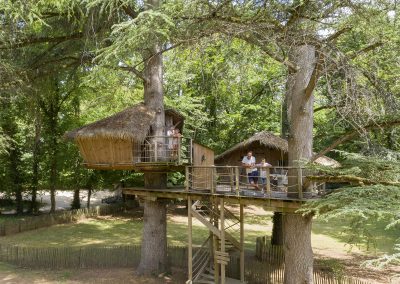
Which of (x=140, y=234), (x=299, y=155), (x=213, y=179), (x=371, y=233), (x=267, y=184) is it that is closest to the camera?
(x=267, y=184)

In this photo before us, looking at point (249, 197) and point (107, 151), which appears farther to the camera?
point (107, 151)

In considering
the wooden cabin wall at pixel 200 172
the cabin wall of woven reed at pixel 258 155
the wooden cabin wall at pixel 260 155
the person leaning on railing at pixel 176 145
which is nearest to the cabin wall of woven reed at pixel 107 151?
the person leaning on railing at pixel 176 145

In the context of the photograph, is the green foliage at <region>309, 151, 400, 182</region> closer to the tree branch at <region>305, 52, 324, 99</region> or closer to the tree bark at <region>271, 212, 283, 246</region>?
the tree branch at <region>305, 52, 324, 99</region>

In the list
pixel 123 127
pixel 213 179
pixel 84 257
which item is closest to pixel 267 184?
pixel 213 179

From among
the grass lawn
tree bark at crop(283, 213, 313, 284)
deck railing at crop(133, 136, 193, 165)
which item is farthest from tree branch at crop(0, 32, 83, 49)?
the grass lawn

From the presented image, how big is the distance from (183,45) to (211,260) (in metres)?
8.59

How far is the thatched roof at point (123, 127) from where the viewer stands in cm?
1252

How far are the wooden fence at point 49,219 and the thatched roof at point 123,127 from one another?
10875 millimetres

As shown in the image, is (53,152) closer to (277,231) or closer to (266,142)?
(266,142)

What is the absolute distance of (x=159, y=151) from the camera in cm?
1298

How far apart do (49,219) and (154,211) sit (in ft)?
40.3

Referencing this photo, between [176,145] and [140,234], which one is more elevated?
[176,145]

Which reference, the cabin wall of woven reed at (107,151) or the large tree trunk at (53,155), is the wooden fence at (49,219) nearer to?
the large tree trunk at (53,155)

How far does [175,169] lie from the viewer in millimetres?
13461
